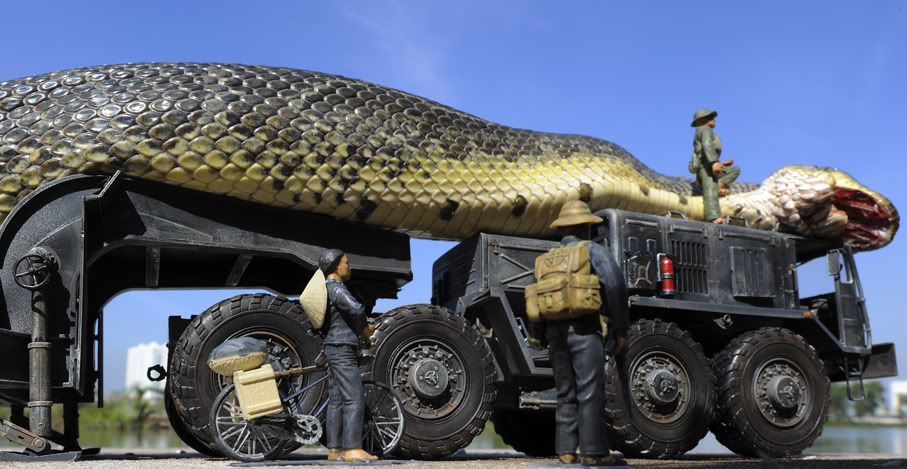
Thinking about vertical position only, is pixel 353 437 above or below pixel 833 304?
below

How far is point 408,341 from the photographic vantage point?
24.0 feet

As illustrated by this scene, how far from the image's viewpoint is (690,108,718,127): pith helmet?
31.4 feet

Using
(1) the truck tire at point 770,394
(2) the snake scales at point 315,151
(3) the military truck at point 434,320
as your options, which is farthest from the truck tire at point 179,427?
(1) the truck tire at point 770,394

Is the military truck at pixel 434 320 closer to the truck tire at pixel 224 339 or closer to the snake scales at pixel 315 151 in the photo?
the truck tire at pixel 224 339

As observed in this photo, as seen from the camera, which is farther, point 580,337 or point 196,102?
point 196,102

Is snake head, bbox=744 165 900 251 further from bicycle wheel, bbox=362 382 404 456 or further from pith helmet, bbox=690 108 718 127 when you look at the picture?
bicycle wheel, bbox=362 382 404 456

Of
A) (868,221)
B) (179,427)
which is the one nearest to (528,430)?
(179,427)

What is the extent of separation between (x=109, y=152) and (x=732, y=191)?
6.61 meters

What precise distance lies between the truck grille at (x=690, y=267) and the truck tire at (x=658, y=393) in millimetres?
485

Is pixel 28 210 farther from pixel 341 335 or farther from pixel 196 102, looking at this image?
pixel 341 335

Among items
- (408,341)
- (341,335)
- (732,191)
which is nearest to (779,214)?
(732,191)

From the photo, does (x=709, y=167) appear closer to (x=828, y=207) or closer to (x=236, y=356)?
(x=828, y=207)

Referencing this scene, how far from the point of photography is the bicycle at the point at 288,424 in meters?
6.22

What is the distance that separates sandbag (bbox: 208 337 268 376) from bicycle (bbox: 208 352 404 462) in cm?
16
